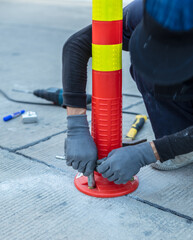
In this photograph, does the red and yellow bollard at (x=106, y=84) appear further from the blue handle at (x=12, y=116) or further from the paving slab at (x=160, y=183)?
the blue handle at (x=12, y=116)

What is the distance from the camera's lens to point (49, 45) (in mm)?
6316

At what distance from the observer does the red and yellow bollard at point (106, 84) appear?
1842 mm

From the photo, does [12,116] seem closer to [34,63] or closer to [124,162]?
[124,162]

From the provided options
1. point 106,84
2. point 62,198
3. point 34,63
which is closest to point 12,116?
point 62,198

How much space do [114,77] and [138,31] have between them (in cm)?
43

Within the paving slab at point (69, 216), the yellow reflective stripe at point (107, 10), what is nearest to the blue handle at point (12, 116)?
the paving slab at point (69, 216)

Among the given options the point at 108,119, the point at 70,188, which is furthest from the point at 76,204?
the point at 108,119

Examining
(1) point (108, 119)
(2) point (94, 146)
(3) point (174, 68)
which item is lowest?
(2) point (94, 146)

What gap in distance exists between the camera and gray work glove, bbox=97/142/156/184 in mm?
1890

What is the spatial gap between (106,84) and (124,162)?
40cm

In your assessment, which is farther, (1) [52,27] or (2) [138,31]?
(1) [52,27]

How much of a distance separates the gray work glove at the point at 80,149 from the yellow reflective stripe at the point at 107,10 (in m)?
0.57

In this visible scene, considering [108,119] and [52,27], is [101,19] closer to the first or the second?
[108,119]

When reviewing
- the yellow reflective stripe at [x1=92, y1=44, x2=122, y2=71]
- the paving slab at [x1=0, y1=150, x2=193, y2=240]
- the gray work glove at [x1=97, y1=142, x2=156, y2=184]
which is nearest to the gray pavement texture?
the paving slab at [x1=0, y1=150, x2=193, y2=240]
